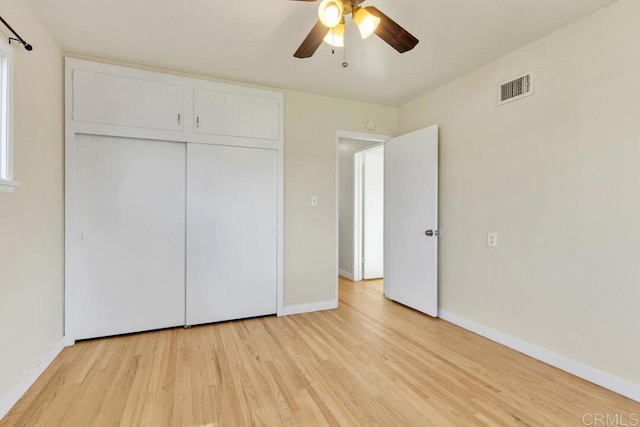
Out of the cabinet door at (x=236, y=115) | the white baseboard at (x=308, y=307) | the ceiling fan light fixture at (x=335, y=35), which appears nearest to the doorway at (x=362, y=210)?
the white baseboard at (x=308, y=307)

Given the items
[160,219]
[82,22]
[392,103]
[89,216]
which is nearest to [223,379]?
[160,219]

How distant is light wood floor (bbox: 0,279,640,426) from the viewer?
1718 mm

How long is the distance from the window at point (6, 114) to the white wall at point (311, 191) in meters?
2.09

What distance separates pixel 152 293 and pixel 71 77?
1.93 metres

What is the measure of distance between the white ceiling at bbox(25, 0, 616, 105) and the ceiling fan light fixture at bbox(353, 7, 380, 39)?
426 millimetres

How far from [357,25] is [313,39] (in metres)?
0.29

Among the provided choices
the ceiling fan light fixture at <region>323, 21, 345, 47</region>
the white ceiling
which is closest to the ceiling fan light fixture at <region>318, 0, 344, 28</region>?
the ceiling fan light fixture at <region>323, 21, 345, 47</region>

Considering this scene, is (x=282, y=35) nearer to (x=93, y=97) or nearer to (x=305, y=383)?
(x=93, y=97)

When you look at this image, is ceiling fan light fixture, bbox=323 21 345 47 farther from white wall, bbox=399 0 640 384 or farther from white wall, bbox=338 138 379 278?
white wall, bbox=338 138 379 278

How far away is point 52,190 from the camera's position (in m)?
2.34

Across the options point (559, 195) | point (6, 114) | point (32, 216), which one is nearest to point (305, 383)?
point (32, 216)

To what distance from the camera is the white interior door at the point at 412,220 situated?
322cm

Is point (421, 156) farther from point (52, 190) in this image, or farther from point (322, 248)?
point (52, 190)

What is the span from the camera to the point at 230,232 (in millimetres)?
3117
